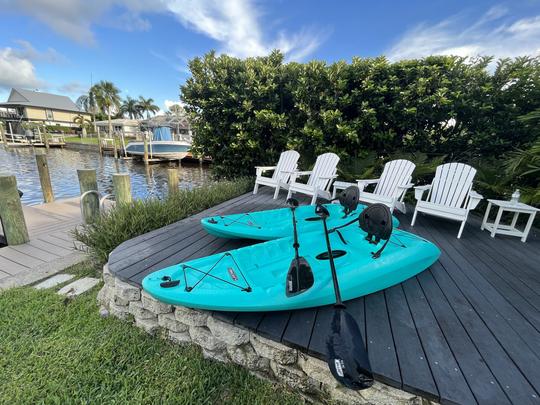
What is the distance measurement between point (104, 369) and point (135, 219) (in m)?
1.68

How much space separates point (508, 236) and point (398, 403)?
130 inches

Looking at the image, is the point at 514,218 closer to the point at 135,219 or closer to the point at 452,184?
the point at 452,184

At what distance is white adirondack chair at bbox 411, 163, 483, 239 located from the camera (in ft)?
10.1

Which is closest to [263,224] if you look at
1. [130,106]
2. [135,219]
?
[135,219]

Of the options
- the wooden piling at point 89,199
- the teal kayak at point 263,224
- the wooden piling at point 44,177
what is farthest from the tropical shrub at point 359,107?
the wooden piling at point 44,177

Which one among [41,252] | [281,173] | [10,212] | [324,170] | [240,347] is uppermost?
[324,170]

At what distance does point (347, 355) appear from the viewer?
98cm

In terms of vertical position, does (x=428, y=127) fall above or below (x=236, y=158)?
above

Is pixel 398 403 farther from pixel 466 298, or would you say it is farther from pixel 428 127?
pixel 428 127

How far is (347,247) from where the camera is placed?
211 cm

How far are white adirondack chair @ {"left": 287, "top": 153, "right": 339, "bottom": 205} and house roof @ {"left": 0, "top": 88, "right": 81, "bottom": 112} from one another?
1905 inches

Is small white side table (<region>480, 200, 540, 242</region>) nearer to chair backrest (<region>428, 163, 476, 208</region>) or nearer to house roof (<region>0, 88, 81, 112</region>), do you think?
chair backrest (<region>428, 163, 476, 208</region>)

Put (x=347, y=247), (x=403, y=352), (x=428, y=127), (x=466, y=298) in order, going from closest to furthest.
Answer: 1. (x=403, y=352)
2. (x=466, y=298)
3. (x=347, y=247)
4. (x=428, y=127)

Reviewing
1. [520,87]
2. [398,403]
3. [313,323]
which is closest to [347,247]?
[313,323]
